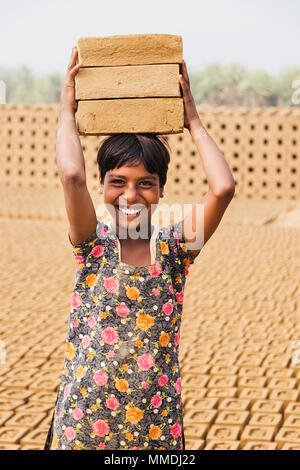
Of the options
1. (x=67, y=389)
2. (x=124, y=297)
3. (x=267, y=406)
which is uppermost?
(x=124, y=297)

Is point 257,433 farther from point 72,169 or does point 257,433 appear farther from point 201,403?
point 72,169

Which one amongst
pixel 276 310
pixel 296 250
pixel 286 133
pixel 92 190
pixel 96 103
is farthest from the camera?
pixel 92 190

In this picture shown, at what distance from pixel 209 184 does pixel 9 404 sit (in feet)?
8.34

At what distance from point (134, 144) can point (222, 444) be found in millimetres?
2076

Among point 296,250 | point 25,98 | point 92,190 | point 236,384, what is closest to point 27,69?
point 25,98

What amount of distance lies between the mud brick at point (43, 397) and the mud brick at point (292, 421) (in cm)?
136

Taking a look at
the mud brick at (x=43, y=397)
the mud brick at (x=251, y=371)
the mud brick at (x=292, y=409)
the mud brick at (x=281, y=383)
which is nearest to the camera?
the mud brick at (x=292, y=409)

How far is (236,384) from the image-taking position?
394cm

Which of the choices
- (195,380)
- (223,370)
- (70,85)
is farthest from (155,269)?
(223,370)

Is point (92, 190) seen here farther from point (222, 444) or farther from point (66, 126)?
point (66, 126)

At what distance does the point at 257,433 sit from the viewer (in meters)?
3.28

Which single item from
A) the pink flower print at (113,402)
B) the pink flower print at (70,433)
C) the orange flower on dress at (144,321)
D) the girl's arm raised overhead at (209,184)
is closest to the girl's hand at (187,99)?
the girl's arm raised overhead at (209,184)

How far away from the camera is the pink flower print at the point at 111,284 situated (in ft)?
5.09

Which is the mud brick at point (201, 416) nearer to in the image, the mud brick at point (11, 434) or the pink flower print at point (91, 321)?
the mud brick at point (11, 434)
